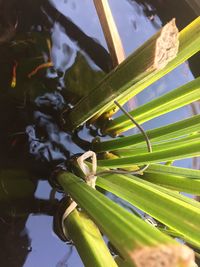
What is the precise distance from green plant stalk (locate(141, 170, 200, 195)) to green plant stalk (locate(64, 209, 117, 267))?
8 cm

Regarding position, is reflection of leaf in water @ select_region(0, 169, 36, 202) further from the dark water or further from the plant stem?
the plant stem

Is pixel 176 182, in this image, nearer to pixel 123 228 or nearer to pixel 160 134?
pixel 160 134

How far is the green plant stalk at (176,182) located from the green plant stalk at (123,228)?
0.27 feet

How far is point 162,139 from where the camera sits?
0.47 meters

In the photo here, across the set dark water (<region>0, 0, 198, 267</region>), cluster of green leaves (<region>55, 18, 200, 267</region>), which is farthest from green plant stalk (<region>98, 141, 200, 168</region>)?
dark water (<region>0, 0, 198, 267</region>)

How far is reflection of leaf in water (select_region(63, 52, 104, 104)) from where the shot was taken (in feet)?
1.74

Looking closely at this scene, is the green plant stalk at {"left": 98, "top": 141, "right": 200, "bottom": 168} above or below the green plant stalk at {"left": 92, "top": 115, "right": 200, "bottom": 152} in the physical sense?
below

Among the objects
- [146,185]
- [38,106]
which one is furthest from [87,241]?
[38,106]

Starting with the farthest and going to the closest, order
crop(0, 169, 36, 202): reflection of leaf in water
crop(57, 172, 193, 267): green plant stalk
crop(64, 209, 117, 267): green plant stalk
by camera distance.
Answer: crop(0, 169, 36, 202): reflection of leaf in water → crop(64, 209, 117, 267): green plant stalk → crop(57, 172, 193, 267): green plant stalk

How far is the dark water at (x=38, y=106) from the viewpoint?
474mm

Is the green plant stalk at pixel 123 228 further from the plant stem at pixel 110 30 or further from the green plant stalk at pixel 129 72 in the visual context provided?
the plant stem at pixel 110 30

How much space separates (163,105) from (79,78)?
5.1 inches

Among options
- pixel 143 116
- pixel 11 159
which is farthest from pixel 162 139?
pixel 11 159

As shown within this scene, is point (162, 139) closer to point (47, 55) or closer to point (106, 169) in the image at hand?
point (106, 169)
